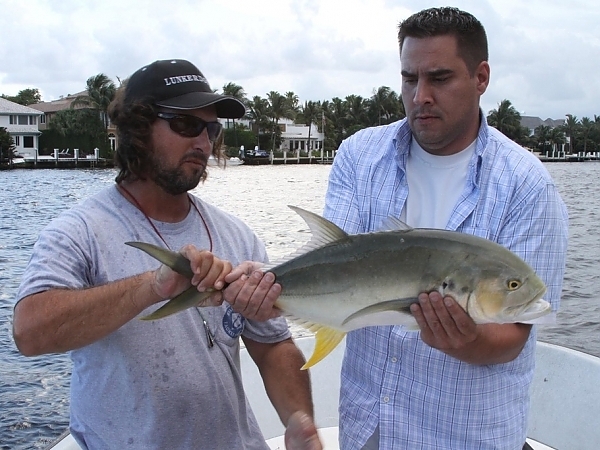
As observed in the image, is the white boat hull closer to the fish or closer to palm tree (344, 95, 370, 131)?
the fish

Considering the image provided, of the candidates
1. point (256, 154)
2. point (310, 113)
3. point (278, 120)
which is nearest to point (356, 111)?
point (310, 113)

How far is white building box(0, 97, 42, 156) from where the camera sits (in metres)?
71.6

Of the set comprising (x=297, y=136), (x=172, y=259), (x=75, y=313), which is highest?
(x=297, y=136)

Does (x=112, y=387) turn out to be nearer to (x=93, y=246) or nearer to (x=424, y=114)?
(x=93, y=246)

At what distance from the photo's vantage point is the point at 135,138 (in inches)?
114

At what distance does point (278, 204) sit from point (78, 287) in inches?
1286

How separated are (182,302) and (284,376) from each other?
0.80 m

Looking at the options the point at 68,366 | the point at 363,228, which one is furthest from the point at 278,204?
the point at 363,228

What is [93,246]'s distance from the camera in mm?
2568

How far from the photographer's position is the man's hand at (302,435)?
246 centimetres

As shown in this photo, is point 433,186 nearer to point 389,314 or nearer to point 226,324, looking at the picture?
point 389,314

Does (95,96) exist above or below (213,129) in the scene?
above

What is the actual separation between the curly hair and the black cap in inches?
1.7

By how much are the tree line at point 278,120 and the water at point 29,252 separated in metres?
27.8
